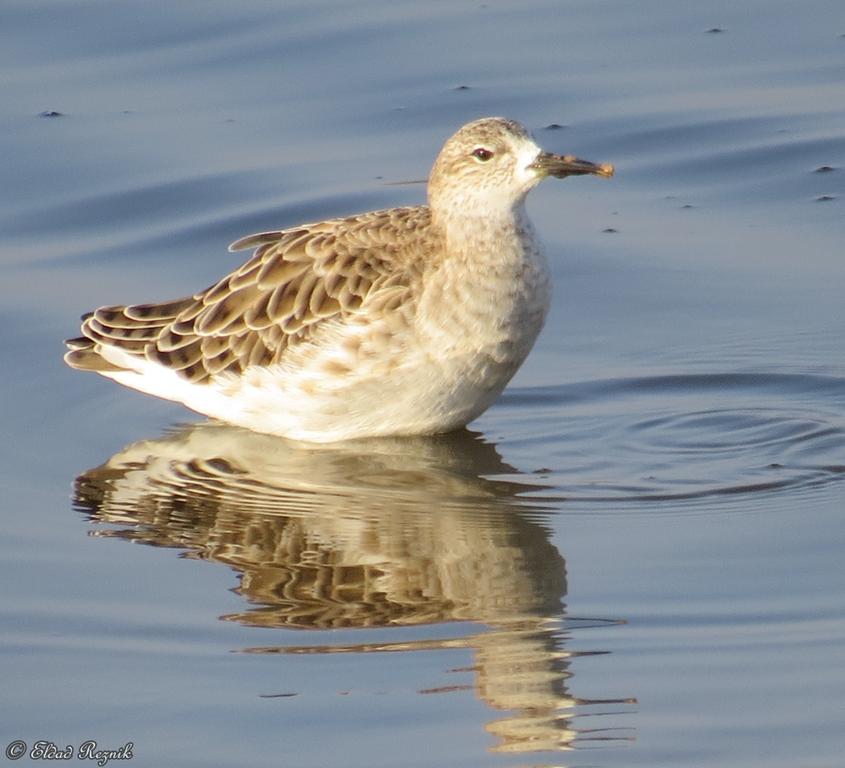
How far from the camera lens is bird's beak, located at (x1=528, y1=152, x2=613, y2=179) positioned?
1023 centimetres

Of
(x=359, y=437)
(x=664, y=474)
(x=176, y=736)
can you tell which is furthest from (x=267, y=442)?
(x=176, y=736)

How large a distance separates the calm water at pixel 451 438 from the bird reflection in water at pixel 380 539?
2 centimetres

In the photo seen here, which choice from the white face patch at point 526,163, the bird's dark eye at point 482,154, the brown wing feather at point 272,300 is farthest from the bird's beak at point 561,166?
the brown wing feather at point 272,300

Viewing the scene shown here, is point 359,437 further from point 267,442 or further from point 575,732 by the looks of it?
point 575,732

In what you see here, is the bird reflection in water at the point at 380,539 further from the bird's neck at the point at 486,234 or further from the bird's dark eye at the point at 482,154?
the bird's dark eye at the point at 482,154

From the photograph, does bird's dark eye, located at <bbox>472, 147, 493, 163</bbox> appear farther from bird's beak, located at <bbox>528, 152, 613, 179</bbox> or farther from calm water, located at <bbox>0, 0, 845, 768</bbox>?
calm water, located at <bbox>0, 0, 845, 768</bbox>

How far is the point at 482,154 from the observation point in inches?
411

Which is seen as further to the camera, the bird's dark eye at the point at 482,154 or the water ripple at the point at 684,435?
the bird's dark eye at the point at 482,154

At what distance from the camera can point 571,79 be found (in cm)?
1457

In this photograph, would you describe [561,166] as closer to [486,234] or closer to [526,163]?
[526,163]

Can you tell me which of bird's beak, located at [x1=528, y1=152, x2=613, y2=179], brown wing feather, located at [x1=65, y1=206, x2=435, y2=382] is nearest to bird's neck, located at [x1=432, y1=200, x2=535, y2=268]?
brown wing feather, located at [x1=65, y1=206, x2=435, y2=382]

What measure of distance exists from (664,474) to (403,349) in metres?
1.47

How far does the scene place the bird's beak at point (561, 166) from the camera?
10.2 m

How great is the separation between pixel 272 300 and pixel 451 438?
1185mm
